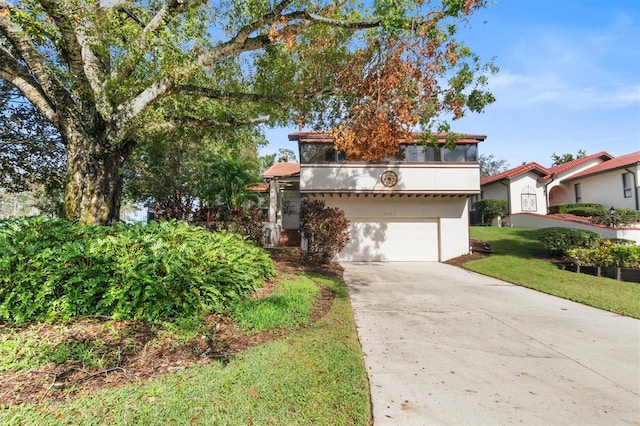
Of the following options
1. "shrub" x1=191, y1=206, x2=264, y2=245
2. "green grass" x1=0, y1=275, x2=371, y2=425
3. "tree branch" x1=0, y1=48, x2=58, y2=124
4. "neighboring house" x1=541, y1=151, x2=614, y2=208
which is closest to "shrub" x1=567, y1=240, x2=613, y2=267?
"green grass" x1=0, y1=275, x2=371, y2=425

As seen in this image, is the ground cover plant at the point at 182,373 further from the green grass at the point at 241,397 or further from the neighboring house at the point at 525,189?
the neighboring house at the point at 525,189

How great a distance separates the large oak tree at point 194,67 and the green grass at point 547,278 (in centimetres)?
511

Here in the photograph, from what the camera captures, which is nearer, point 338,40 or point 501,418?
point 501,418

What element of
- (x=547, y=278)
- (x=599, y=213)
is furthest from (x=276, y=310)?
(x=599, y=213)

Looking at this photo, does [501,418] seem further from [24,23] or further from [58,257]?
[24,23]

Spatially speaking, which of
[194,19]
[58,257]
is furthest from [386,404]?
[194,19]

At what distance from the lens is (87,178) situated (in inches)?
262

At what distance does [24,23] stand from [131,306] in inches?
205

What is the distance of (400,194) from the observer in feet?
44.6

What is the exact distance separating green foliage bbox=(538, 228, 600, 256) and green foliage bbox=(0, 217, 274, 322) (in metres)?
11.4

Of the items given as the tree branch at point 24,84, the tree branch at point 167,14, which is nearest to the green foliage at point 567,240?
the tree branch at point 167,14

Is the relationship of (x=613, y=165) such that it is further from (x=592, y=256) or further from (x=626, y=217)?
(x=592, y=256)

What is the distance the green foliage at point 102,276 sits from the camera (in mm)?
3881

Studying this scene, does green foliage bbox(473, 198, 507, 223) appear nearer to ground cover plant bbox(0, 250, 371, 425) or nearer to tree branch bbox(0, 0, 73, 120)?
ground cover plant bbox(0, 250, 371, 425)
